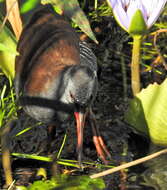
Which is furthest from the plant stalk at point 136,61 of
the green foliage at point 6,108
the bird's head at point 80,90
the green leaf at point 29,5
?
the green foliage at point 6,108

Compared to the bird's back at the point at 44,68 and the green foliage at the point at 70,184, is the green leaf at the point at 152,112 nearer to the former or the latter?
the bird's back at the point at 44,68

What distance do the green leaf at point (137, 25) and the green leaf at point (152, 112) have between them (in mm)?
219

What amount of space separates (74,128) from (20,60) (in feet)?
1.37

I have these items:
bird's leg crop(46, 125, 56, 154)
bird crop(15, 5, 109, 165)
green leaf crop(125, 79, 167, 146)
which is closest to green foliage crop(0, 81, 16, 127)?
bird crop(15, 5, 109, 165)

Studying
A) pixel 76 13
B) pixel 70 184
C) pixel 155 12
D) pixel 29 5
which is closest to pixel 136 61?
pixel 155 12

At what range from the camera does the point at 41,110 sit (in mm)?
2193

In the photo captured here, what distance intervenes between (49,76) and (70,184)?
0.85 m

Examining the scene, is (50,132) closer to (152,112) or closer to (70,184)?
(152,112)

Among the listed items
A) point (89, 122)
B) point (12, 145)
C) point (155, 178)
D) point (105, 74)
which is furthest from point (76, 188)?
point (105, 74)

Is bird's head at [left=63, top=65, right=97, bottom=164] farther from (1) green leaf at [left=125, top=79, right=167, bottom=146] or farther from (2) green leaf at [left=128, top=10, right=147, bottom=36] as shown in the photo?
(2) green leaf at [left=128, top=10, right=147, bottom=36]

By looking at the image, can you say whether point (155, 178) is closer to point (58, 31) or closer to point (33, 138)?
point (33, 138)

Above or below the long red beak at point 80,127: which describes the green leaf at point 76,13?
above

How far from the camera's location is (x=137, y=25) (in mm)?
1860

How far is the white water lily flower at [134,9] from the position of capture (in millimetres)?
1911
